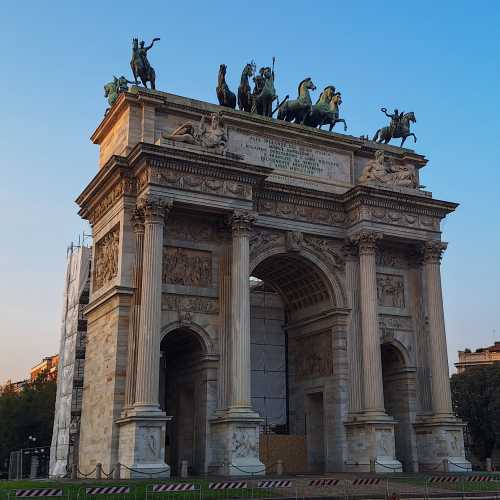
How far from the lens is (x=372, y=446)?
29422mm

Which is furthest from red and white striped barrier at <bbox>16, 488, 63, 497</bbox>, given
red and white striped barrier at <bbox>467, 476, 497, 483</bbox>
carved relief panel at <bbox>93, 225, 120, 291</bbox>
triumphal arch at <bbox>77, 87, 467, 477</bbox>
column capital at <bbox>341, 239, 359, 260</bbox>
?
column capital at <bbox>341, 239, 359, 260</bbox>

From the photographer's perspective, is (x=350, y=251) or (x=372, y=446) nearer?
(x=372, y=446)

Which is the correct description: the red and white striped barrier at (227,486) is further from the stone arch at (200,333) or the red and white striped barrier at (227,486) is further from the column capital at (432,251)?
the column capital at (432,251)

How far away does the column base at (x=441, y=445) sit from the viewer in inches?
1204

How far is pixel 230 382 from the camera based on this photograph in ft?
92.5

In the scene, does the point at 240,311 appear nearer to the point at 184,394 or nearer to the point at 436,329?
the point at 184,394

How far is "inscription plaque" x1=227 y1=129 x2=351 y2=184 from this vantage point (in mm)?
32469

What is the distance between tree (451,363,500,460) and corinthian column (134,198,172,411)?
39.1 meters

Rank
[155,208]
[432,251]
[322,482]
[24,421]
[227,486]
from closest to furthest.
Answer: [227,486]
[322,482]
[155,208]
[432,251]
[24,421]

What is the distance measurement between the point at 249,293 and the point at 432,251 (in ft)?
29.9

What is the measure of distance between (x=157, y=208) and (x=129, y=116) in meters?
5.37

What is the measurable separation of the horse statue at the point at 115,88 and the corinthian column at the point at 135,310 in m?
6.98

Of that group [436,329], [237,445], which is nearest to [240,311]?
[237,445]

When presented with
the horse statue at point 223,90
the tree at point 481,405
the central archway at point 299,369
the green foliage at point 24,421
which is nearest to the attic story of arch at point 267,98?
the horse statue at point 223,90
